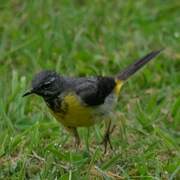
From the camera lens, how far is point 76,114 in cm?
776

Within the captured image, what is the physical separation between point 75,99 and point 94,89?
1.47ft

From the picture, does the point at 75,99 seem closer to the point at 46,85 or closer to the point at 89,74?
the point at 46,85

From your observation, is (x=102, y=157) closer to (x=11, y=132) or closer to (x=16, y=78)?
(x=11, y=132)

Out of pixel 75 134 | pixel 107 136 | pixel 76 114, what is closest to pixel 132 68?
pixel 107 136

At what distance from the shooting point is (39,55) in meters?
10.2

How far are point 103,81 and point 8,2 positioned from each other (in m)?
3.80

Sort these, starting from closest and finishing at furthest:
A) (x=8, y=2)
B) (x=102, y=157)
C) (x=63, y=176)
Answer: (x=63, y=176) < (x=102, y=157) < (x=8, y=2)

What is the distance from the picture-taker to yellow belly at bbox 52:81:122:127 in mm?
7727

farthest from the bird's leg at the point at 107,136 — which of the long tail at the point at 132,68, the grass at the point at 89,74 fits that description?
the long tail at the point at 132,68

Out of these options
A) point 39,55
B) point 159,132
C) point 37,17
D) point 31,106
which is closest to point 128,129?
point 159,132

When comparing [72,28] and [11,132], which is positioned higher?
[11,132]

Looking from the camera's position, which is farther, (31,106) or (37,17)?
(37,17)

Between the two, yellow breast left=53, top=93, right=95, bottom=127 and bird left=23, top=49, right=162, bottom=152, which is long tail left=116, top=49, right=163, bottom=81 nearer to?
bird left=23, top=49, right=162, bottom=152

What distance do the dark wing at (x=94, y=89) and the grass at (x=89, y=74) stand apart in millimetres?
411
